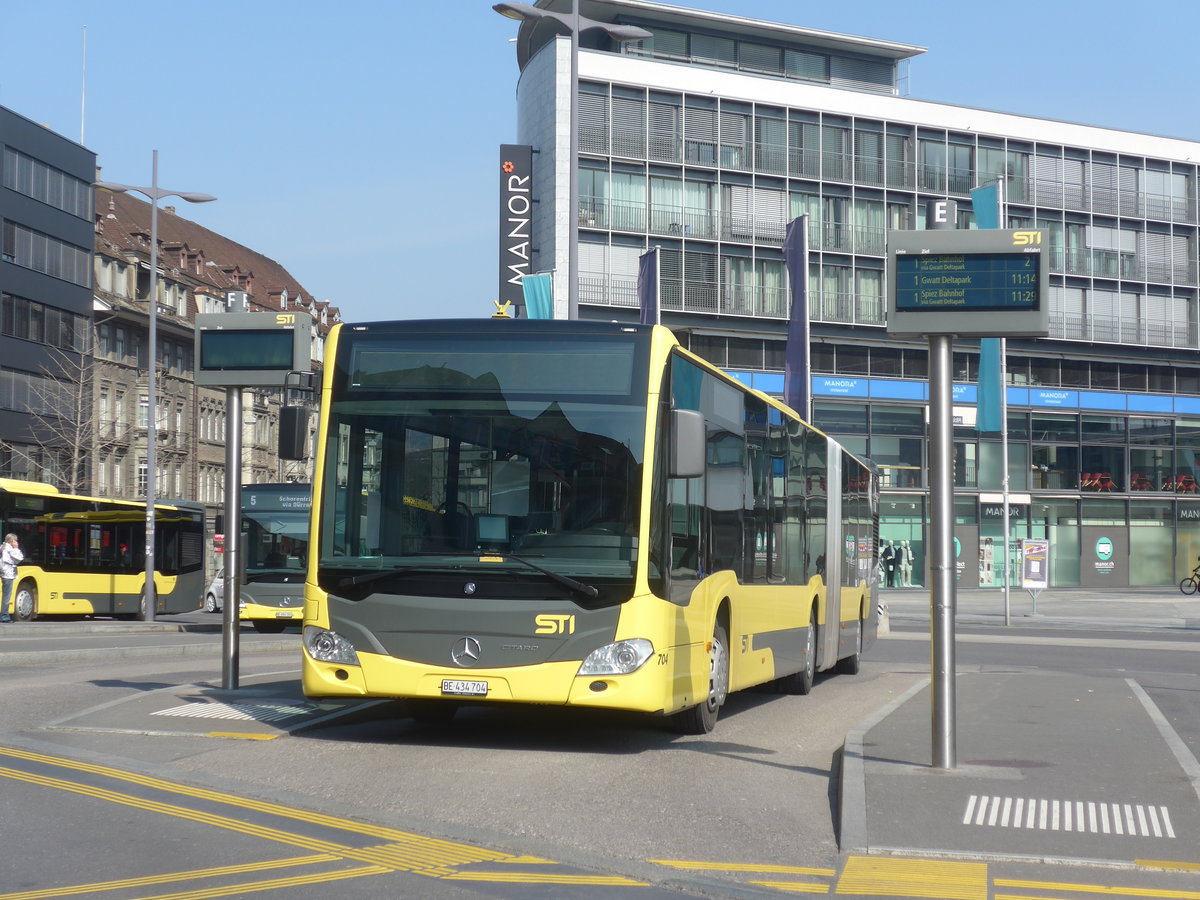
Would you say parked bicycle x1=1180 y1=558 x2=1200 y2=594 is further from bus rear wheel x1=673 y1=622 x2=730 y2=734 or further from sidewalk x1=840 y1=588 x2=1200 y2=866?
bus rear wheel x1=673 y1=622 x2=730 y2=734

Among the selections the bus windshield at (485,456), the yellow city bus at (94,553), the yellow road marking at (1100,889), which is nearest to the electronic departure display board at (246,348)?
the bus windshield at (485,456)

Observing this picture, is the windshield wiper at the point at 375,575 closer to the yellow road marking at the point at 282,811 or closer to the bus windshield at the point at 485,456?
the bus windshield at the point at 485,456

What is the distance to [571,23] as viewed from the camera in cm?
2153

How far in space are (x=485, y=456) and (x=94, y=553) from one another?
3051 cm

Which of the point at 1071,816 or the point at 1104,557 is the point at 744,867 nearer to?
the point at 1071,816

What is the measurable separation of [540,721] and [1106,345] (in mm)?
54036

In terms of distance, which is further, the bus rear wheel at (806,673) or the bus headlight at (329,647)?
the bus rear wheel at (806,673)

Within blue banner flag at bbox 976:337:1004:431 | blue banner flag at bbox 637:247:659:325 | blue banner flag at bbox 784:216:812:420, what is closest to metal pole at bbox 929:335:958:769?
blue banner flag at bbox 637:247:659:325

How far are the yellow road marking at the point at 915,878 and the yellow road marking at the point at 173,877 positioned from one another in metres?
2.33

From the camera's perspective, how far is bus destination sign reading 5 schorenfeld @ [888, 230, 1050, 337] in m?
9.84

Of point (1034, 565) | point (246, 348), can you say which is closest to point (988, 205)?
point (1034, 565)

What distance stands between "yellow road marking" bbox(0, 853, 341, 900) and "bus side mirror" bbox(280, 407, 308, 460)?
15.9 ft

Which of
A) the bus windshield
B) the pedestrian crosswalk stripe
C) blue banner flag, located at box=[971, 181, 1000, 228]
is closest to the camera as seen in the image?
the pedestrian crosswalk stripe

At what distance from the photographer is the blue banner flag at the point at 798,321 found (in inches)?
1511
